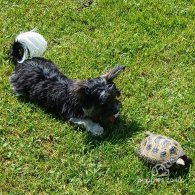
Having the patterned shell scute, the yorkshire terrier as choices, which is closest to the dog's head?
the yorkshire terrier

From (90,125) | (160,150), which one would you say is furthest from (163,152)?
(90,125)

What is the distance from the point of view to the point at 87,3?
30.5 feet

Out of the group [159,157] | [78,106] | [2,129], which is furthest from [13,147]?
[159,157]

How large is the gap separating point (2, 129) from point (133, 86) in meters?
2.08

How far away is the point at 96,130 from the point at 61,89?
2.63 ft

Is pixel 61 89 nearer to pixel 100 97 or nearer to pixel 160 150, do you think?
pixel 100 97

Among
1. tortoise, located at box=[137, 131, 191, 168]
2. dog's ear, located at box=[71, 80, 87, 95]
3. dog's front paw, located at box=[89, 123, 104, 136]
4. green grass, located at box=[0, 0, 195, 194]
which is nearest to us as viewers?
tortoise, located at box=[137, 131, 191, 168]

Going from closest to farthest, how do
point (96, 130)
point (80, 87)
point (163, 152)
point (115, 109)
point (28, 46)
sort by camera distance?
1. point (163, 152)
2. point (80, 87)
3. point (115, 109)
4. point (96, 130)
5. point (28, 46)

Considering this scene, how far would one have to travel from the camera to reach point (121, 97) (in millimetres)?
7160

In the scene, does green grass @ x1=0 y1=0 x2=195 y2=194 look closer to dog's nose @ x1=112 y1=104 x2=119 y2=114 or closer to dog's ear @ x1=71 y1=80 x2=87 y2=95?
dog's nose @ x1=112 y1=104 x2=119 y2=114

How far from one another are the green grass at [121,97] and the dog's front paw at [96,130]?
0.29 feet

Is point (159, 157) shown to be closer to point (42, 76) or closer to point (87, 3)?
point (42, 76)

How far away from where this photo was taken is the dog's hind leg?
21.1ft

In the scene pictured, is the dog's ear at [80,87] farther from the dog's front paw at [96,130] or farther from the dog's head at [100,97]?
the dog's front paw at [96,130]
